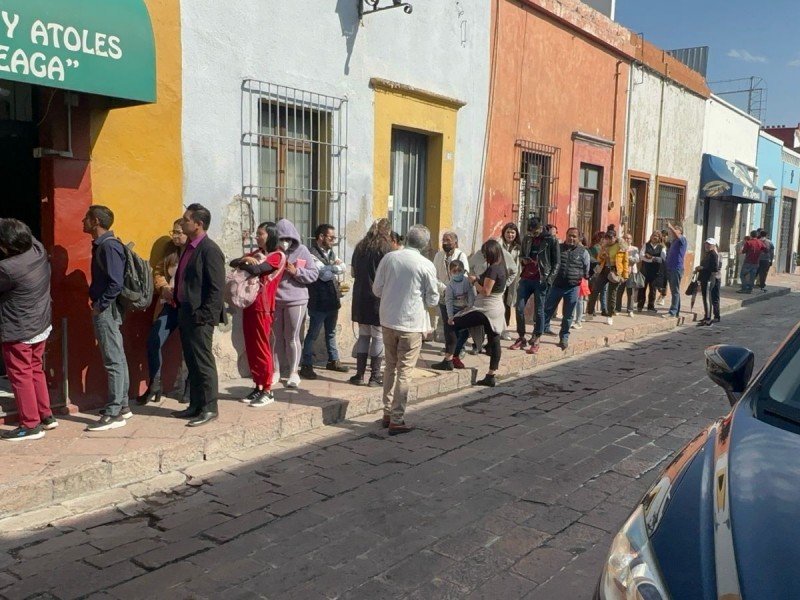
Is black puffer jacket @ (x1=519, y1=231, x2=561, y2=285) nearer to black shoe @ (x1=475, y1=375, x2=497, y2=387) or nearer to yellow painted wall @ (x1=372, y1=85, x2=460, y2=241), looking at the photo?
yellow painted wall @ (x1=372, y1=85, x2=460, y2=241)

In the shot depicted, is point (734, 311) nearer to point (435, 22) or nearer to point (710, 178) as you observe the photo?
point (710, 178)

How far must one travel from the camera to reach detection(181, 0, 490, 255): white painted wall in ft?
22.2

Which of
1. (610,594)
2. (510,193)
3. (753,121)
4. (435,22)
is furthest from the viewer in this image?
(753,121)

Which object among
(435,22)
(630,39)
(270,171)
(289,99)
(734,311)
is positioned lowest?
(734,311)

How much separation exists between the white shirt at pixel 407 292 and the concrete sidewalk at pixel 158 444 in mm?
1133

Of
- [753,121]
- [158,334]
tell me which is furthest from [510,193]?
[753,121]

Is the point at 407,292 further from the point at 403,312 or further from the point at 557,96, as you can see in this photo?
the point at 557,96

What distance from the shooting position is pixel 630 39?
15.0 m

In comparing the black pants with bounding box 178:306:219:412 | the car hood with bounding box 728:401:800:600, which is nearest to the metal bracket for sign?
the black pants with bounding box 178:306:219:412

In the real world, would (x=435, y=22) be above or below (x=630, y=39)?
below

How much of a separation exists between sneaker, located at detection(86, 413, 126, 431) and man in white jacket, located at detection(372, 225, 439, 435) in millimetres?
2231

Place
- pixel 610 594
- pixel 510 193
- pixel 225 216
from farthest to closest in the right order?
pixel 510 193
pixel 225 216
pixel 610 594

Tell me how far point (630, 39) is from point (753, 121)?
10.8 metres

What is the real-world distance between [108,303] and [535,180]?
8.57 m
